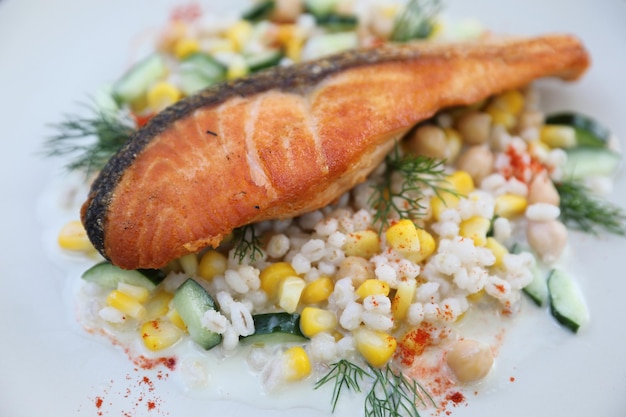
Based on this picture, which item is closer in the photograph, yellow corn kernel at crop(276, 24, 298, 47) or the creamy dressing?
the creamy dressing

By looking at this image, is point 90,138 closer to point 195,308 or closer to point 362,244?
point 195,308

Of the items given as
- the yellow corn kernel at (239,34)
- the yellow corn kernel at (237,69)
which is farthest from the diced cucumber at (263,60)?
the yellow corn kernel at (239,34)

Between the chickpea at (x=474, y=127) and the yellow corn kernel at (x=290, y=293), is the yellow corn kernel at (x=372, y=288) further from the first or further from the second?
the chickpea at (x=474, y=127)

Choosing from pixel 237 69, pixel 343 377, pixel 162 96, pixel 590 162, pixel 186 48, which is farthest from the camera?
pixel 186 48

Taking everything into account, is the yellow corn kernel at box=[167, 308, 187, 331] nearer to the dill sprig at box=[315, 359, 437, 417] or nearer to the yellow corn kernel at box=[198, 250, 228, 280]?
the yellow corn kernel at box=[198, 250, 228, 280]

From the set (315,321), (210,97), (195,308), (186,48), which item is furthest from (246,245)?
(186,48)

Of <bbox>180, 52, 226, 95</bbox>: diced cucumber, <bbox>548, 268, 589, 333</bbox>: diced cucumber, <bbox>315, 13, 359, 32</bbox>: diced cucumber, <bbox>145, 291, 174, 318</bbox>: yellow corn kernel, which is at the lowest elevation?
<bbox>548, 268, 589, 333</bbox>: diced cucumber

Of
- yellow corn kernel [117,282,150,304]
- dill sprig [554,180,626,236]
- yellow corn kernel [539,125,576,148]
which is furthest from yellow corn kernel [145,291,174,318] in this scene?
yellow corn kernel [539,125,576,148]
